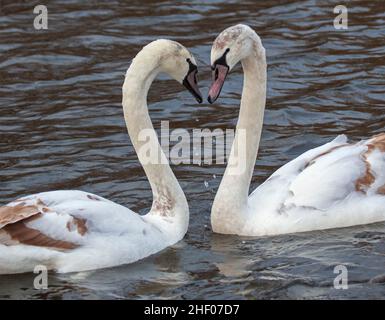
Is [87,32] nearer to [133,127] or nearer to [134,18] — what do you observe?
[134,18]

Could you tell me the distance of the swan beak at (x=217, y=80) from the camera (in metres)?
9.46

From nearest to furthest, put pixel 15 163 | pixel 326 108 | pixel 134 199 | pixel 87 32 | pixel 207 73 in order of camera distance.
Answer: pixel 134 199 < pixel 15 163 < pixel 326 108 < pixel 207 73 < pixel 87 32

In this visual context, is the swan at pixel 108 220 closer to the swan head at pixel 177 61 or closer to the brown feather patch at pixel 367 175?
the swan head at pixel 177 61

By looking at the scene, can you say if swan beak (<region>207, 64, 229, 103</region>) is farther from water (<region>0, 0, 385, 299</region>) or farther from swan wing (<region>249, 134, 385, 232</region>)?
water (<region>0, 0, 385, 299</region>)

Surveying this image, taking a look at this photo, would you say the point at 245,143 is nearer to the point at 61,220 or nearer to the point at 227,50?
the point at 227,50

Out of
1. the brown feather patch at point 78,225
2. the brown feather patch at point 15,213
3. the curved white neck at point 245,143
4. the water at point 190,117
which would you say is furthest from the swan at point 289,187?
the brown feather patch at point 15,213

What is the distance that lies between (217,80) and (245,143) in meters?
0.93

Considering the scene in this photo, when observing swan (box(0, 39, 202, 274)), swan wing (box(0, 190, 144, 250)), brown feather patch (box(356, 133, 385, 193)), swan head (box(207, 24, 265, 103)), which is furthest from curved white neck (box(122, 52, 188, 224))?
brown feather patch (box(356, 133, 385, 193))

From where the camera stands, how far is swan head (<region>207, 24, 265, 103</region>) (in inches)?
376

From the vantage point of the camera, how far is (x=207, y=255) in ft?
31.7

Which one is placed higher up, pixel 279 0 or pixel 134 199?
pixel 279 0

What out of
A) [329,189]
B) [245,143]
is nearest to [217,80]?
[245,143]

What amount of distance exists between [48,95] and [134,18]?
9.10 ft

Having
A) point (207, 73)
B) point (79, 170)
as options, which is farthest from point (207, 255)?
point (207, 73)
